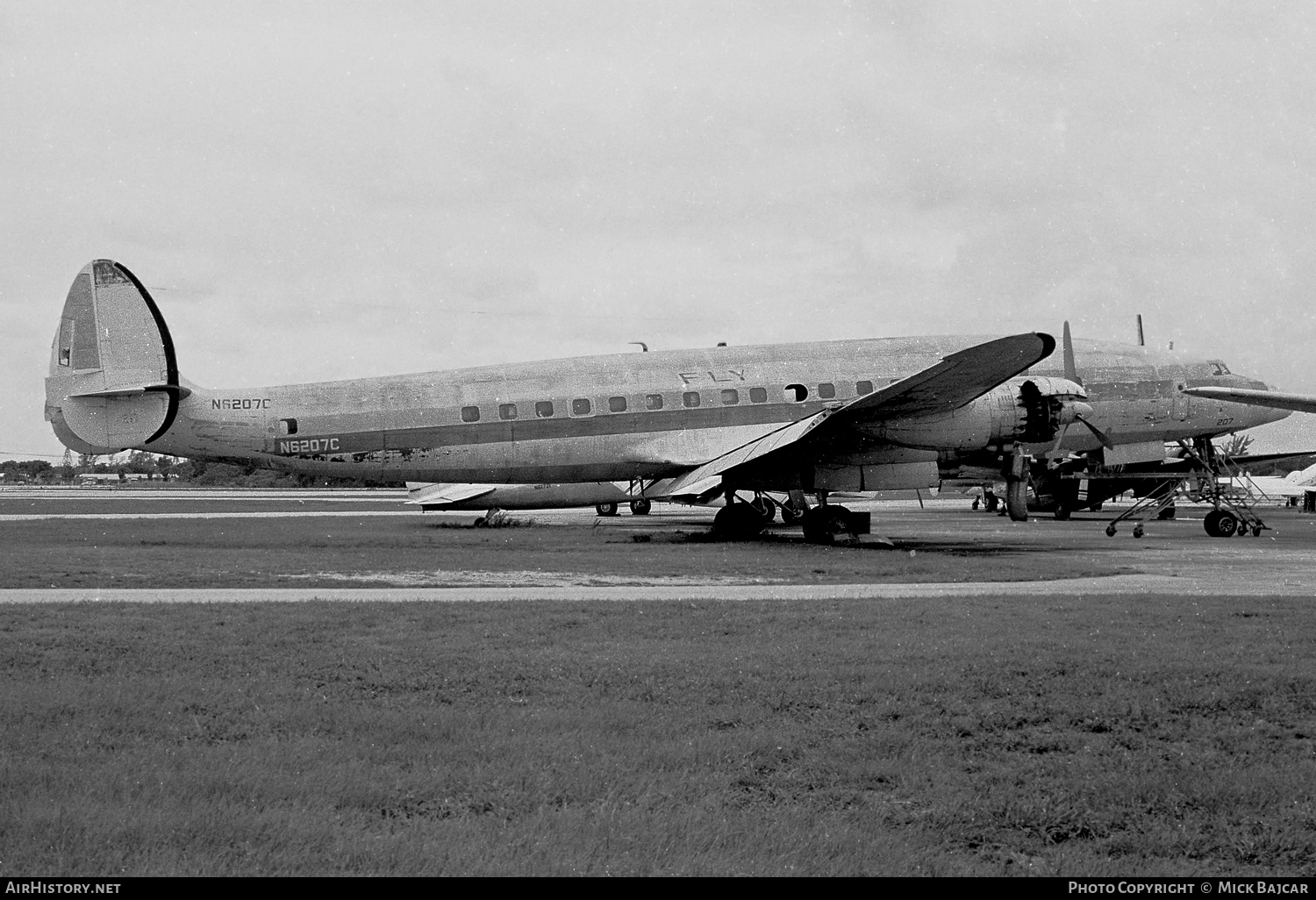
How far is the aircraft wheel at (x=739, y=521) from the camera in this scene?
28.4m

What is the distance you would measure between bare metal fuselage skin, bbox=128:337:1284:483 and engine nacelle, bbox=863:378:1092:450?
95.6 inches

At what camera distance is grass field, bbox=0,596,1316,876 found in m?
5.48

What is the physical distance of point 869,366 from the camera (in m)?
27.7

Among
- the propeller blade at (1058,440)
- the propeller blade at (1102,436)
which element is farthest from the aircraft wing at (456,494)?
the propeller blade at (1102,436)

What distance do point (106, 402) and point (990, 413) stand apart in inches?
779

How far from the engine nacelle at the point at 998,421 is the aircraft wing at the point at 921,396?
345 millimetres

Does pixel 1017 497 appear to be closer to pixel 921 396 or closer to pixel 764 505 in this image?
pixel 921 396

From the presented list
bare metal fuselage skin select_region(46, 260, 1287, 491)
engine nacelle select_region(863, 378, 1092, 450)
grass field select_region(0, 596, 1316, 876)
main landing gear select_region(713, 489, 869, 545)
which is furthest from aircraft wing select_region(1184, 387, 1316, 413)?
grass field select_region(0, 596, 1316, 876)

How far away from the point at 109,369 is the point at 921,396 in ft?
58.8

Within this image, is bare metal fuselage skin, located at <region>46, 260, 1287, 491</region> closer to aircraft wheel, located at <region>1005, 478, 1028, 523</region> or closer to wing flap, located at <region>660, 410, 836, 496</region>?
wing flap, located at <region>660, 410, 836, 496</region>

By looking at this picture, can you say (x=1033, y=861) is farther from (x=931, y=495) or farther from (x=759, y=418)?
(x=931, y=495)

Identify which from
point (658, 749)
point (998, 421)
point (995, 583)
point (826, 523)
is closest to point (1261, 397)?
point (998, 421)

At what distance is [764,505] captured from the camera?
32500mm

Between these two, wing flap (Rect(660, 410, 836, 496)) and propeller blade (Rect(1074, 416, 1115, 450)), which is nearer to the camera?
wing flap (Rect(660, 410, 836, 496))
